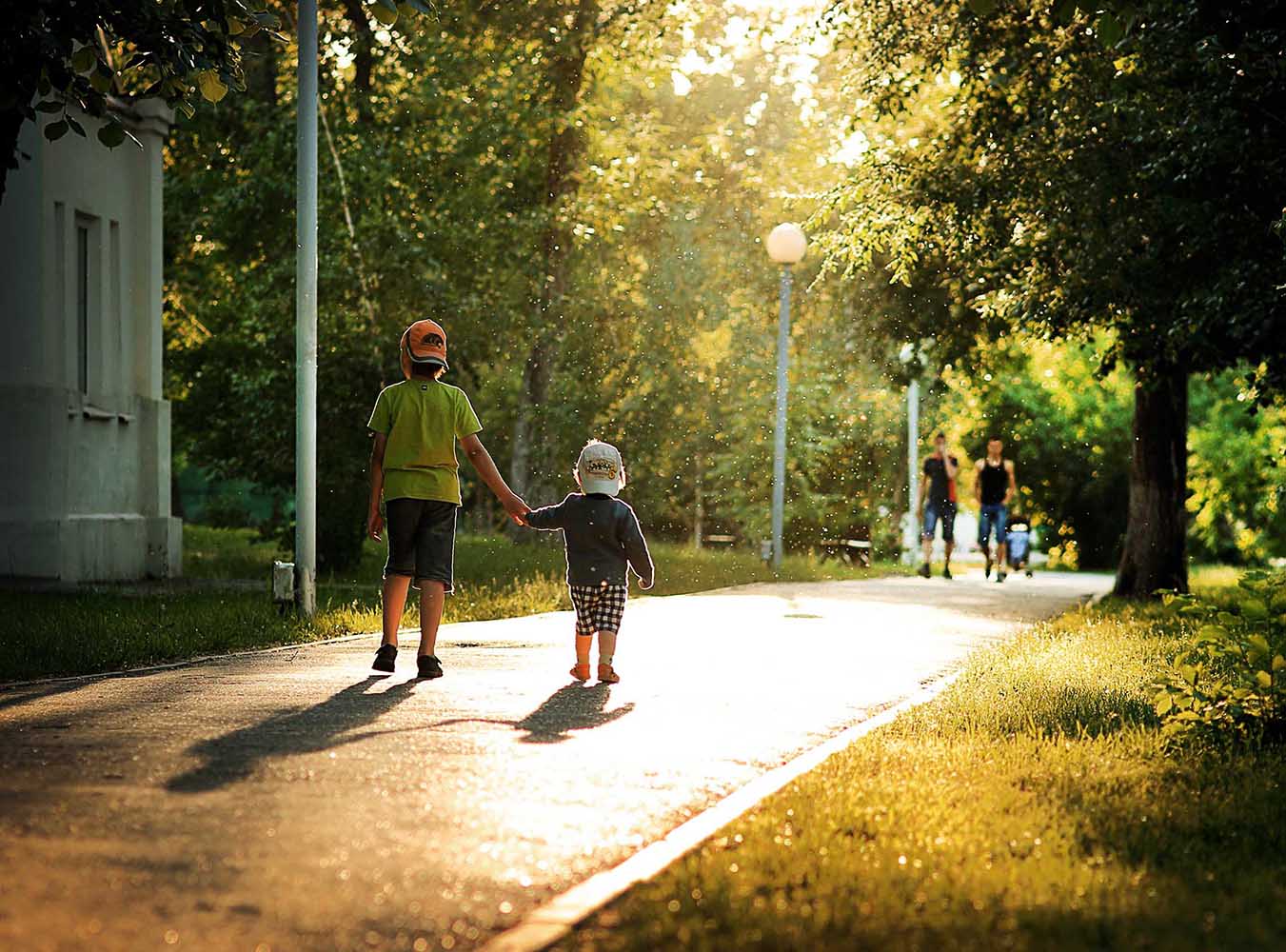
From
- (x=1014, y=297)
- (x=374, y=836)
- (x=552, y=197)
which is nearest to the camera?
(x=374, y=836)

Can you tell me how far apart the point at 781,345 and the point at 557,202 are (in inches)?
185

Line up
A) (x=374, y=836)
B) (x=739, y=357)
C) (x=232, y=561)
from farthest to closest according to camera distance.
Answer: (x=739, y=357) → (x=232, y=561) → (x=374, y=836)

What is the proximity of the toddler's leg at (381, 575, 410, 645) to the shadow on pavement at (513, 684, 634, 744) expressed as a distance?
1.12m

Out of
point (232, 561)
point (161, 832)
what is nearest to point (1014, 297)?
point (232, 561)

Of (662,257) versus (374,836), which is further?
(662,257)

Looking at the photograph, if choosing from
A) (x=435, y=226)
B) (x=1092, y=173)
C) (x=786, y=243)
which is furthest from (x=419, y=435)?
(x=435, y=226)

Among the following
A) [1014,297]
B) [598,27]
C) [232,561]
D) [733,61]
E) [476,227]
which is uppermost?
[733,61]

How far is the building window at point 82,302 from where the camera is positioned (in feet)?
63.0

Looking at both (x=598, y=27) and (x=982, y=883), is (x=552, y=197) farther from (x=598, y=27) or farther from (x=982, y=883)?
(x=982, y=883)

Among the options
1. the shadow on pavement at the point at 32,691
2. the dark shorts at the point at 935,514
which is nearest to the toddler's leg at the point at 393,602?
the shadow on pavement at the point at 32,691

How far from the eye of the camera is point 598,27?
87.6 ft

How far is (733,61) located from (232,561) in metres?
30.2

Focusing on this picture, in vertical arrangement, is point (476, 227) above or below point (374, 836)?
above

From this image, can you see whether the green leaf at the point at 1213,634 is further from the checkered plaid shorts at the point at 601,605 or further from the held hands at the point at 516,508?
the held hands at the point at 516,508
